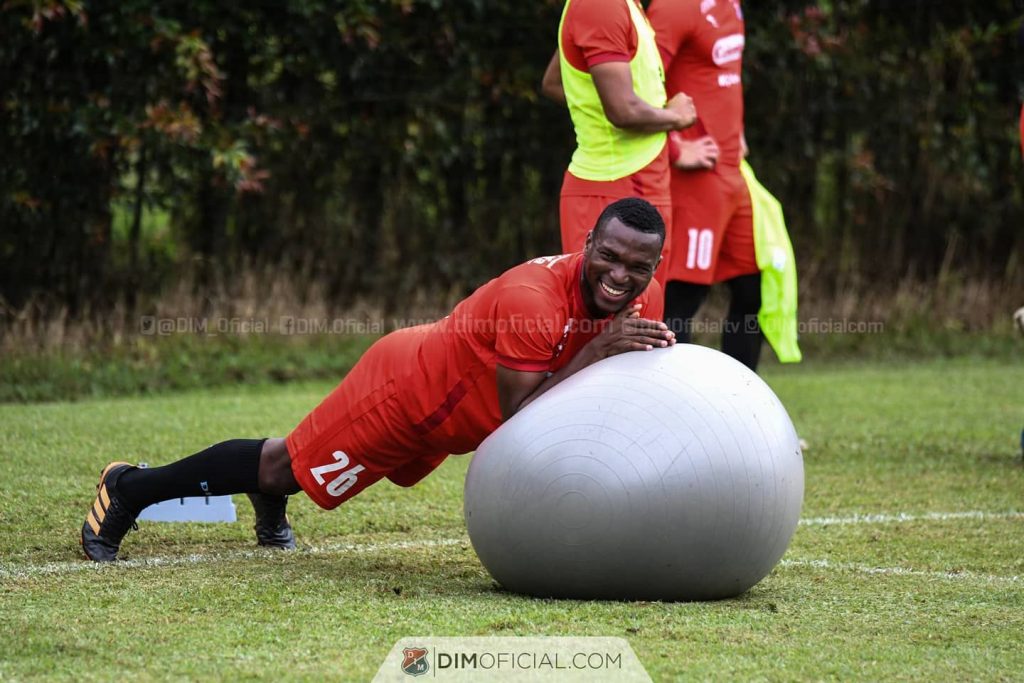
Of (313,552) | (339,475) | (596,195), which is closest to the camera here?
(339,475)

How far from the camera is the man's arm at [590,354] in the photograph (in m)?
5.04

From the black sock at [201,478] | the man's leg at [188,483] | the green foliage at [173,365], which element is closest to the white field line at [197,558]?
the man's leg at [188,483]

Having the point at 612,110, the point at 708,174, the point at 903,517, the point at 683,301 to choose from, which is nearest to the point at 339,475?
the point at 612,110

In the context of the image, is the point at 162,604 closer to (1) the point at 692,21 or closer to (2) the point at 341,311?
(1) the point at 692,21

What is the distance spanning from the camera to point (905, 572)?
17.8 feet

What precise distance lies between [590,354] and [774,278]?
2939 millimetres

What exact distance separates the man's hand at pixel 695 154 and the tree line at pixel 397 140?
4070mm

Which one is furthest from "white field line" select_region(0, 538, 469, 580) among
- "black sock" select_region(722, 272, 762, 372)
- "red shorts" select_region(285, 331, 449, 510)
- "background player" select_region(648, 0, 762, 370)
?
"black sock" select_region(722, 272, 762, 372)

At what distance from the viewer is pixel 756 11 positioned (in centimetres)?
1272

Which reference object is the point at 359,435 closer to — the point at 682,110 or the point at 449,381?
the point at 449,381

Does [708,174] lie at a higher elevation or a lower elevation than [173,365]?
higher

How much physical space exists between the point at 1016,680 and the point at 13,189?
348 inches

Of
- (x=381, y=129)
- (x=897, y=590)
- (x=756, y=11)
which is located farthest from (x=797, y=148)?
(x=897, y=590)

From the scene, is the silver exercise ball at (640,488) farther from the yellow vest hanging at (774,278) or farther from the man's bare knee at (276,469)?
the yellow vest hanging at (774,278)
